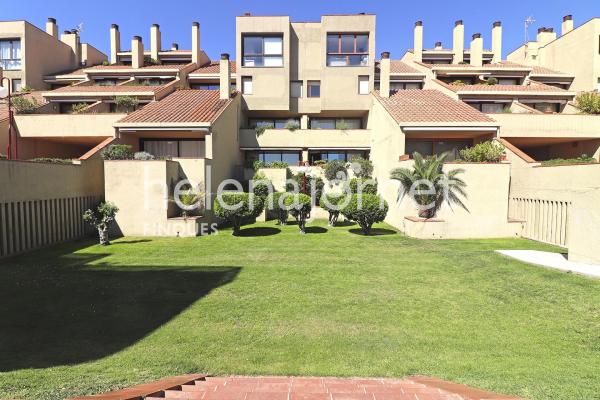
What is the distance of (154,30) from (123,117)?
19.2m

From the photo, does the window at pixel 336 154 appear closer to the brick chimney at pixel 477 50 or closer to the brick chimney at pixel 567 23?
the brick chimney at pixel 477 50

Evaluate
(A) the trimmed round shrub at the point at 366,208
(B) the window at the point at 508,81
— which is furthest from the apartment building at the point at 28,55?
(B) the window at the point at 508,81

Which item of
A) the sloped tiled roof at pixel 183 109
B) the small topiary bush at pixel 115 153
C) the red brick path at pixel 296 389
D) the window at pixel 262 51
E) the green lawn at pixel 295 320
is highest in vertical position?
the window at pixel 262 51

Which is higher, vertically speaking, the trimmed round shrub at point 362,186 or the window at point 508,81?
the window at point 508,81

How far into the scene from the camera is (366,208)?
15398mm

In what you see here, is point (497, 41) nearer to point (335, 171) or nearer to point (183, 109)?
point (335, 171)

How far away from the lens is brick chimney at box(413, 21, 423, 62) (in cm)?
3425

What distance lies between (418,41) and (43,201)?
35.9 m

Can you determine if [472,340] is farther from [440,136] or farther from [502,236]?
[440,136]

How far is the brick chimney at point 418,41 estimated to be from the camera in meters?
34.2

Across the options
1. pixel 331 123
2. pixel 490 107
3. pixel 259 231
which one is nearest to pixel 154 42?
pixel 331 123

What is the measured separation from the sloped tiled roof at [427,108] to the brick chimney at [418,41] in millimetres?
11315

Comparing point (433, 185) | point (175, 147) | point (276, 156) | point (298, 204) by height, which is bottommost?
point (298, 204)

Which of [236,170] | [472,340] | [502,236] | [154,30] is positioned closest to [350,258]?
[472,340]
